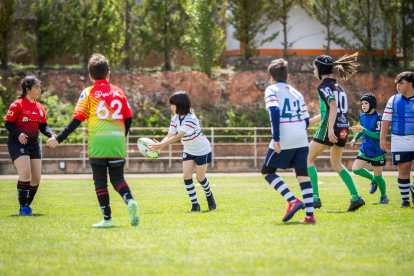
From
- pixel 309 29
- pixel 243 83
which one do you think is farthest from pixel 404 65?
pixel 243 83

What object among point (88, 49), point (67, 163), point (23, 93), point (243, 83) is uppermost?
point (88, 49)

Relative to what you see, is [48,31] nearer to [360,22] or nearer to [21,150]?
[360,22]

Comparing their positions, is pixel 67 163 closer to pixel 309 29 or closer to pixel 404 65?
pixel 309 29

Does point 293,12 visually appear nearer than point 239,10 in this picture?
No

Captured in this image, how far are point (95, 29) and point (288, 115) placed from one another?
24470 mm

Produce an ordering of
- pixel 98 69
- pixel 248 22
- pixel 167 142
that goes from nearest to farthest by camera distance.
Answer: pixel 98 69
pixel 167 142
pixel 248 22

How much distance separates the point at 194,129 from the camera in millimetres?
7172

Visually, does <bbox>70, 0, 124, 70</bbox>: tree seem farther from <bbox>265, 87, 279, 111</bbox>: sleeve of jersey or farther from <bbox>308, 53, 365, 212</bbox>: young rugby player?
<bbox>265, 87, 279, 111</bbox>: sleeve of jersey

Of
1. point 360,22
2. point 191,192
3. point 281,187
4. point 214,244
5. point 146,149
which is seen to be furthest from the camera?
point 360,22

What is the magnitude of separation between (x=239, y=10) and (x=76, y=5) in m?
10.4

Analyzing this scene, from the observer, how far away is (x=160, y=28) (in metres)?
29.1

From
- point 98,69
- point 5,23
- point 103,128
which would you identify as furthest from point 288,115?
point 5,23

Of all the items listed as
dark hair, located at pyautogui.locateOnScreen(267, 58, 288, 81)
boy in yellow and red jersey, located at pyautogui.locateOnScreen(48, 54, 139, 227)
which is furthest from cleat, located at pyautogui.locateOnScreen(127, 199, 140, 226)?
dark hair, located at pyautogui.locateOnScreen(267, 58, 288, 81)

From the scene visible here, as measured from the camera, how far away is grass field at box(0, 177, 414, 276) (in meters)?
3.54
